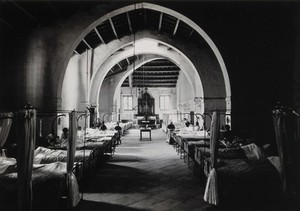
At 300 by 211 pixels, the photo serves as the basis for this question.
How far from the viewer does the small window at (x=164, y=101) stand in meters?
31.9

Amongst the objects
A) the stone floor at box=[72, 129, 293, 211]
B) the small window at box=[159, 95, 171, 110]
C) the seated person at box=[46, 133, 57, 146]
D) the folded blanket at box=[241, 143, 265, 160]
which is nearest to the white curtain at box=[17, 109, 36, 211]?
the stone floor at box=[72, 129, 293, 211]

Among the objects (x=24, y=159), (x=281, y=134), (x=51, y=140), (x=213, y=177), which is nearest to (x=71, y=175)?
(x=24, y=159)

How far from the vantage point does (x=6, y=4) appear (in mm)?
7953

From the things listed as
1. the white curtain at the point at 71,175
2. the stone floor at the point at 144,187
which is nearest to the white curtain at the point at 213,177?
the stone floor at the point at 144,187

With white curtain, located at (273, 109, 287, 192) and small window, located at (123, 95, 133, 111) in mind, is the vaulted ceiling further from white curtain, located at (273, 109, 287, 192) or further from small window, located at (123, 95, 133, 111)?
white curtain, located at (273, 109, 287, 192)

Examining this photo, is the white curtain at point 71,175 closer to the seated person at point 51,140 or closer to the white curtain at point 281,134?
the seated person at point 51,140

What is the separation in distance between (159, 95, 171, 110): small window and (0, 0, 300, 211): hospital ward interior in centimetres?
1653

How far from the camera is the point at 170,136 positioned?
1404 cm

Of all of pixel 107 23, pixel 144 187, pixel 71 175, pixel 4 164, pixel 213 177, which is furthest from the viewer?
pixel 107 23

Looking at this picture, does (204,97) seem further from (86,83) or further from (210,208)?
(210,208)

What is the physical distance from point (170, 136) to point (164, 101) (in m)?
18.1

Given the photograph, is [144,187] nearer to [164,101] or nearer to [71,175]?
[71,175]

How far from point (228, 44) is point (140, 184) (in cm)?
561

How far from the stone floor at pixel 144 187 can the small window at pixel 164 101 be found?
2257 centimetres
